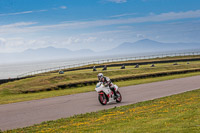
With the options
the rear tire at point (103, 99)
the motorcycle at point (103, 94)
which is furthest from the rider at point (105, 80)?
the rear tire at point (103, 99)

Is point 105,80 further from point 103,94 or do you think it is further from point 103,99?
point 103,99

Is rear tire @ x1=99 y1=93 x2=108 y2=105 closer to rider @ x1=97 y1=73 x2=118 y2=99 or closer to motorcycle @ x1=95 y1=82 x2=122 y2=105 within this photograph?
motorcycle @ x1=95 y1=82 x2=122 y2=105

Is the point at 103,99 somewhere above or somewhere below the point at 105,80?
below

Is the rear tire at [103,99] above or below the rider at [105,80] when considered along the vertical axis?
below

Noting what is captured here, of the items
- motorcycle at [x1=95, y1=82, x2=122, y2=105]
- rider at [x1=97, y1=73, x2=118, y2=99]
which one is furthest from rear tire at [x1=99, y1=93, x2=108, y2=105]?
rider at [x1=97, y1=73, x2=118, y2=99]

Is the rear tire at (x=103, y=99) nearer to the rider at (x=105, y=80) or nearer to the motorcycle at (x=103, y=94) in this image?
the motorcycle at (x=103, y=94)

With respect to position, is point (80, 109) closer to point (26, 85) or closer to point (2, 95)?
point (2, 95)

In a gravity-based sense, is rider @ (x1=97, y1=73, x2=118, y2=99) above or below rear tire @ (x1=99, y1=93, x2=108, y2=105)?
above

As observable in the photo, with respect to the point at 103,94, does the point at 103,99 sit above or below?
below

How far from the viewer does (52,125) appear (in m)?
12.0

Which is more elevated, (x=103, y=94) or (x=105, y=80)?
(x=105, y=80)

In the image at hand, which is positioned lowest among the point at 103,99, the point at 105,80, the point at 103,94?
the point at 103,99

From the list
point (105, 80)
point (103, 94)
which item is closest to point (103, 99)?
point (103, 94)

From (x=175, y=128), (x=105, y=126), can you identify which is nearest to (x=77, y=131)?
(x=105, y=126)
